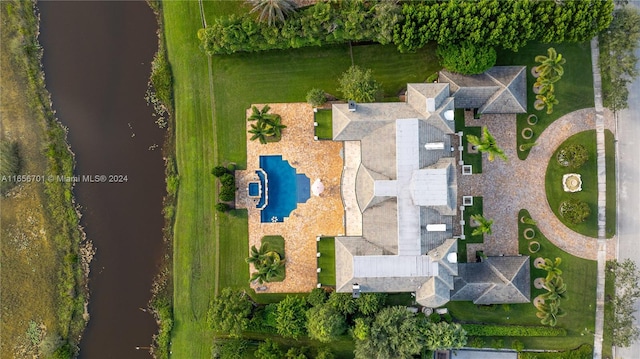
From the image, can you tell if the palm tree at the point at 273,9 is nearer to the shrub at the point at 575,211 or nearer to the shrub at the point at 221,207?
the shrub at the point at 221,207

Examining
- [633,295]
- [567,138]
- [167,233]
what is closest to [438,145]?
[567,138]

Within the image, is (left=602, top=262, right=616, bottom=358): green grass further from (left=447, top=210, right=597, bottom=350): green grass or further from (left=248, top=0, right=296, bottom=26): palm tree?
(left=248, top=0, right=296, bottom=26): palm tree

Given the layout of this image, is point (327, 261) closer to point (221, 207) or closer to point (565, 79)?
point (221, 207)

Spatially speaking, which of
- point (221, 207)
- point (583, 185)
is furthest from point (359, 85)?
point (583, 185)

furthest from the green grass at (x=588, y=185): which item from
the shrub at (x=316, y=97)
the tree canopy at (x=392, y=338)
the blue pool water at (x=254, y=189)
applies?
the blue pool water at (x=254, y=189)

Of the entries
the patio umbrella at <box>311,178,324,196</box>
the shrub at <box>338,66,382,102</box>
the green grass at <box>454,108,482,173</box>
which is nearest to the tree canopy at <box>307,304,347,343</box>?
the patio umbrella at <box>311,178,324,196</box>

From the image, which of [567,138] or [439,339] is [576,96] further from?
[439,339]

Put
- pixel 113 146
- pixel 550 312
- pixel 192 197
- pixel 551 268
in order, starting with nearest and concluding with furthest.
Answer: pixel 550 312 < pixel 551 268 < pixel 192 197 < pixel 113 146
